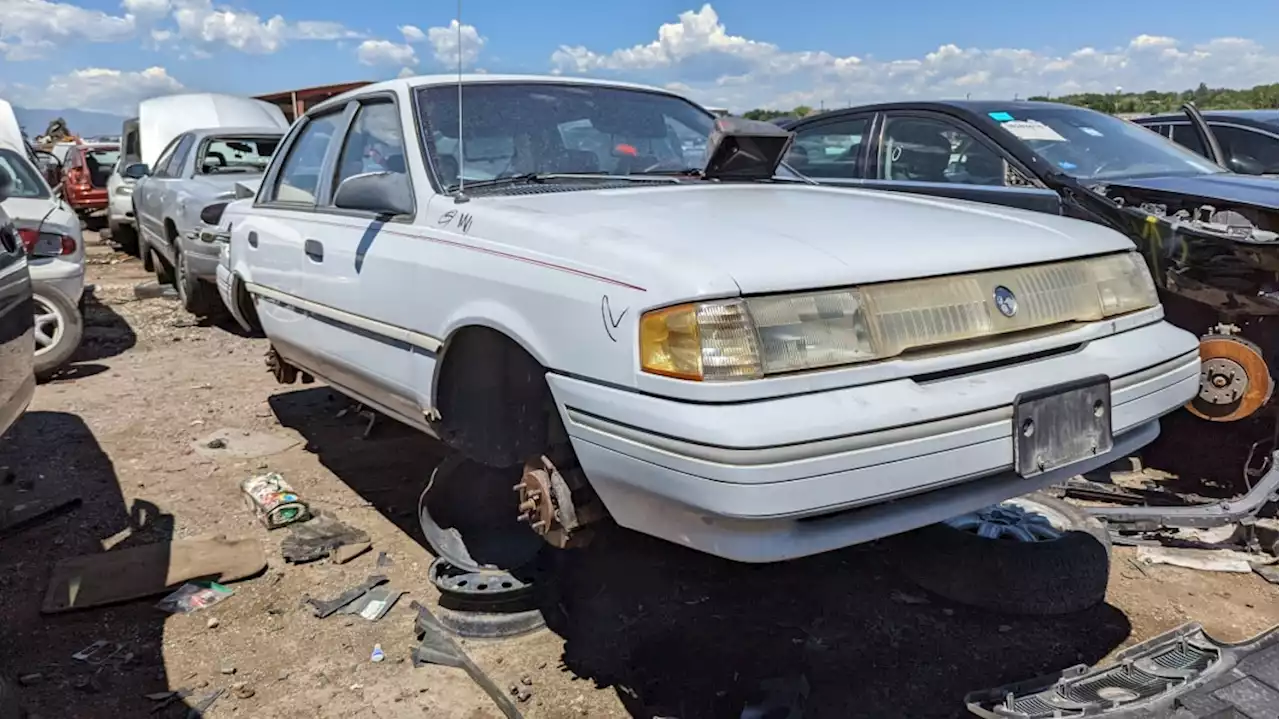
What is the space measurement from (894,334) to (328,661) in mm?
1970

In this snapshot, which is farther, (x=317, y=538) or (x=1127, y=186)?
(x=1127, y=186)

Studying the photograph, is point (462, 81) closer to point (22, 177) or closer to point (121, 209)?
→ point (22, 177)

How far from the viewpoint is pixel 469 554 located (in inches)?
132


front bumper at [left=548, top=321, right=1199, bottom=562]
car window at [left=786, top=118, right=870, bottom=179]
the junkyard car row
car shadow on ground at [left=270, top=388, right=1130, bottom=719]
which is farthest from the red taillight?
front bumper at [left=548, top=321, right=1199, bottom=562]

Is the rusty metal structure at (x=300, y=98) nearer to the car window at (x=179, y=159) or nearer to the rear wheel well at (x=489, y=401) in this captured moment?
the car window at (x=179, y=159)

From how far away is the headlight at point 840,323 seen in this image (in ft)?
6.81

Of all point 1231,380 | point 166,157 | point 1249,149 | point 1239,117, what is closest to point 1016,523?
point 1231,380

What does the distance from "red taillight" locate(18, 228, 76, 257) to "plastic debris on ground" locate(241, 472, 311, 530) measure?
332 cm

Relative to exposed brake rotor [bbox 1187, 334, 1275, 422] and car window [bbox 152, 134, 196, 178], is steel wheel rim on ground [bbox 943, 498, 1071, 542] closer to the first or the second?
exposed brake rotor [bbox 1187, 334, 1275, 422]

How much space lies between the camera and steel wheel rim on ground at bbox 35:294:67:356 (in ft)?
20.8

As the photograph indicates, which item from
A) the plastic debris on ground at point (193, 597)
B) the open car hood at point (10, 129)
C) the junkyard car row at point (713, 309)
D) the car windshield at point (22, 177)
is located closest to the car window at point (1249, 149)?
the junkyard car row at point (713, 309)

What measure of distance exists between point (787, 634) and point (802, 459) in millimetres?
1279

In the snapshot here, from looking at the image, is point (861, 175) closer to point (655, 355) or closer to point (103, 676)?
point (655, 355)

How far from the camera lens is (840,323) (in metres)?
2.17
